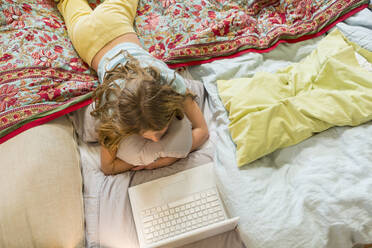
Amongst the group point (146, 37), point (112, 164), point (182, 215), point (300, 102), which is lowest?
point (182, 215)

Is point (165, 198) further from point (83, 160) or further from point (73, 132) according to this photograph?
point (73, 132)

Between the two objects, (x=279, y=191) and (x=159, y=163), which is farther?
(x=159, y=163)

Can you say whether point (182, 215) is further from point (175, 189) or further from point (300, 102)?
point (300, 102)

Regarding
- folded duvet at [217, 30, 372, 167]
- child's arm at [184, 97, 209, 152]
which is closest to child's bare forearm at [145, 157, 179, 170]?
child's arm at [184, 97, 209, 152]

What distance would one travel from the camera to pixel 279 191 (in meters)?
0.81

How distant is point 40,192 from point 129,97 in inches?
18.3

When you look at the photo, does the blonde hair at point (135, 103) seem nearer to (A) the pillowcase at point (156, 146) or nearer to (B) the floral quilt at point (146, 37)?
(A) the pillowcase at point (156, 146)

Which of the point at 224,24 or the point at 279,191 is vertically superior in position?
the point at 224,24

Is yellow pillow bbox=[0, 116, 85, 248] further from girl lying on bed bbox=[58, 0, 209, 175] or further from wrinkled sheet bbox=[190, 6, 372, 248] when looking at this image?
wrinkled sheet bbox=[190, 6, 372, 248]

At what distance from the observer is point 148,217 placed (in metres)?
0.89

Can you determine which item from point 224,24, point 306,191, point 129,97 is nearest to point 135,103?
point 129,97

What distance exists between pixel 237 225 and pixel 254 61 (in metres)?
0.72

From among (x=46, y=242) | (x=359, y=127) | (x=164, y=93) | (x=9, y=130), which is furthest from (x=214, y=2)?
(x=46, y=242)

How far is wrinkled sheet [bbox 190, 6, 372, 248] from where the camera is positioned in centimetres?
72
